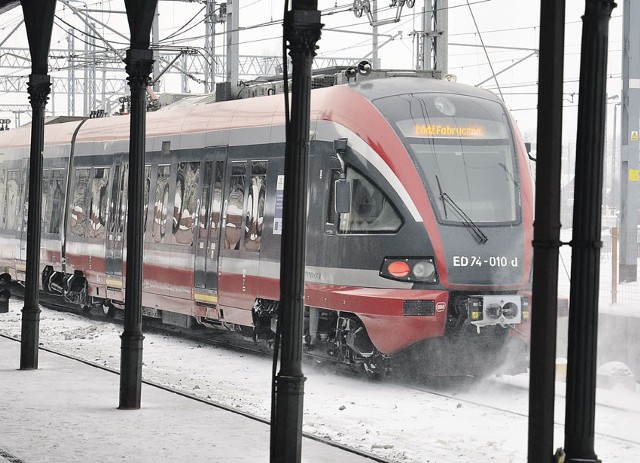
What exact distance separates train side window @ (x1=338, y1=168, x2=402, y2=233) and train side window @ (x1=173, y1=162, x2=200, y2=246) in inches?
159

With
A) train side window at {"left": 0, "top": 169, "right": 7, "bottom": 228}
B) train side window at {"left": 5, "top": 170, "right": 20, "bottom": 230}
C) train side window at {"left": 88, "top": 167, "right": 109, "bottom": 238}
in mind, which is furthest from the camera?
train side window at {"left": 0, "top": 169, "right": 7, "bottom": 228}

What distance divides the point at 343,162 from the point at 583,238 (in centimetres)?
873

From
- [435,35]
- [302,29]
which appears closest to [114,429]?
[302,29]

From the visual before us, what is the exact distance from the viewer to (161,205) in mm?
18531

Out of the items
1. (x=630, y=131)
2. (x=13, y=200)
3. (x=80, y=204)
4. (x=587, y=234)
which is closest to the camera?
(x=587, y=234)

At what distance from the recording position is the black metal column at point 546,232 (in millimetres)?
5266

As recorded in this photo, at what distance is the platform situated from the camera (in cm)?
861

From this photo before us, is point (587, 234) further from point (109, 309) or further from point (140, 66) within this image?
point (109, 309)

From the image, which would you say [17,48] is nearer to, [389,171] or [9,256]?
[9,256]

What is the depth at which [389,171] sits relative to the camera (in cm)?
1338

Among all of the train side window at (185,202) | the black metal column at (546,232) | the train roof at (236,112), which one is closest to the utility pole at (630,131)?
the train roof at (236,112)

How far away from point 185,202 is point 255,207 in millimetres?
2208

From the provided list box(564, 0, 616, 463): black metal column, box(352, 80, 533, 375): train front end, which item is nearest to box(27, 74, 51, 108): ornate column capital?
box(352, 80, 533, 375): train front end

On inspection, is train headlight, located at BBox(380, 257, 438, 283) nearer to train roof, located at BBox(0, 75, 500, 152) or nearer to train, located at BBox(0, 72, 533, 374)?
train, located at BBox(0, 72, 533, 374)
